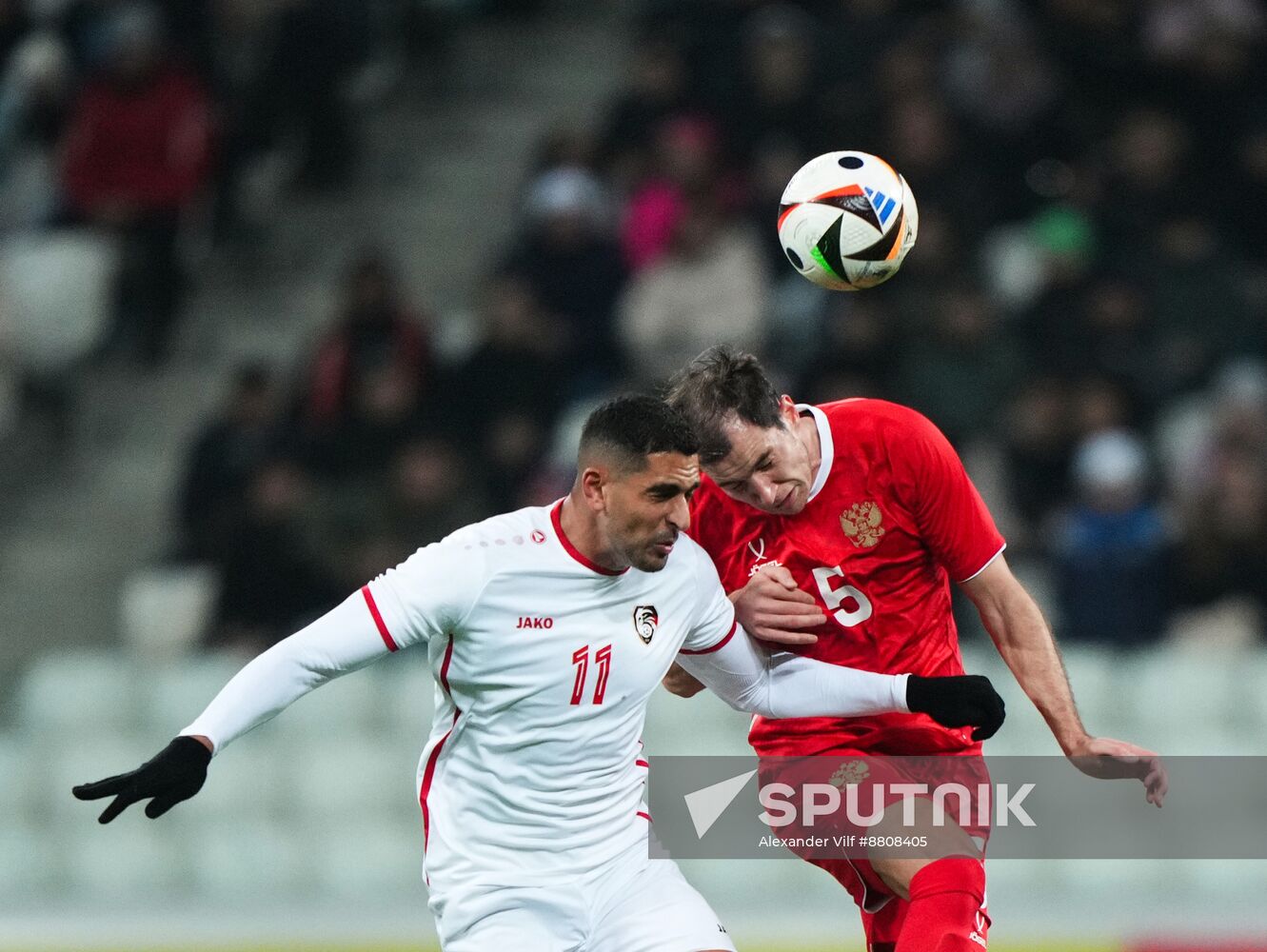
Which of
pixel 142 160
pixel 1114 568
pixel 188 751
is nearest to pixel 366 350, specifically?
pixel 142 160

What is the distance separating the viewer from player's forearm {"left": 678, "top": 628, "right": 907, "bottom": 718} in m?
5.12

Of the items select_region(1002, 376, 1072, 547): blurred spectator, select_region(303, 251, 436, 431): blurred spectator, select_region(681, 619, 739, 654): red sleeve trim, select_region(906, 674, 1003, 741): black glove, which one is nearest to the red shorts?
select_region(906, 674, 1003, 741): black glove

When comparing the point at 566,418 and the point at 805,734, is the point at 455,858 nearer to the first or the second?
the point at 805,734

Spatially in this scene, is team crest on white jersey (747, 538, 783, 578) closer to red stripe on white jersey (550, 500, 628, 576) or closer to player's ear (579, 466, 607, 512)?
red stripe on white jersey (550, 500, 628, 576)

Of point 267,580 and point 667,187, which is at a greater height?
point 667,187

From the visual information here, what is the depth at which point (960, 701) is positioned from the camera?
5000mm

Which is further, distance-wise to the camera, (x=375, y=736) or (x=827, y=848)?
(x=375, y=736)

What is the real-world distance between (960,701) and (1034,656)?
0.90 feet

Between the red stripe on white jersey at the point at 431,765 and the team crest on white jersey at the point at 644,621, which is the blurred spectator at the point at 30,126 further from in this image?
the team crest on white jersey at the point at 644,621

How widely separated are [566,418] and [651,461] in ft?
16.4

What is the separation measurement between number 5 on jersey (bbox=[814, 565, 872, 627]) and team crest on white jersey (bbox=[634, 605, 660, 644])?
0.49m

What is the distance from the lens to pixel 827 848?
212 inches

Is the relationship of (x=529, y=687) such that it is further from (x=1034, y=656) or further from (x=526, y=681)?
(x=1034, y=656)

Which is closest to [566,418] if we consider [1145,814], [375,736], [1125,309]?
[375,736]
